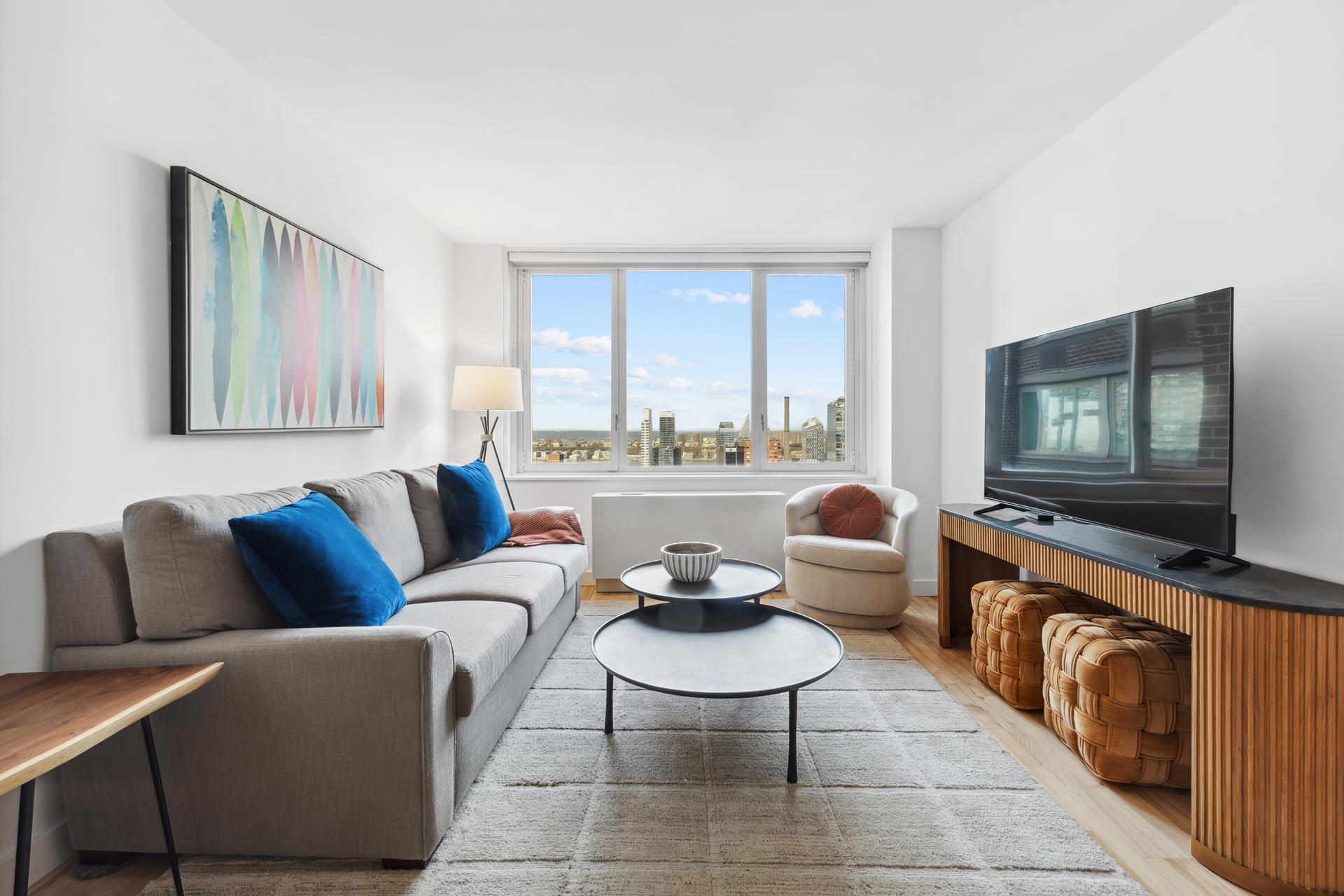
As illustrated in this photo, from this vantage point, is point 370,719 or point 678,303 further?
point 678,303

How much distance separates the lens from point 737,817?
1893mm

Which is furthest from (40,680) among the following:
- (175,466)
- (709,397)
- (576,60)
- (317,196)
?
(709,397)

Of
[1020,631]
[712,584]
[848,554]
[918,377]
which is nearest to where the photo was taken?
[1020,631]

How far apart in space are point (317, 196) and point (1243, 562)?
12.4ft

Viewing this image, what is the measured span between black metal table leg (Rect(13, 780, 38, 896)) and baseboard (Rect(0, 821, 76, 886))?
56 centimetres

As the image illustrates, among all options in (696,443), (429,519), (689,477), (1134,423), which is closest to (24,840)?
(429,519)

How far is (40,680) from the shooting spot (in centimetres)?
151

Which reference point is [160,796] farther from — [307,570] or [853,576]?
[853,576]

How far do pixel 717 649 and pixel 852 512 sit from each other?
6.72ft

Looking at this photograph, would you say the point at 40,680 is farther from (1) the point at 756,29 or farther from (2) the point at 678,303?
(2) the point at 678,303

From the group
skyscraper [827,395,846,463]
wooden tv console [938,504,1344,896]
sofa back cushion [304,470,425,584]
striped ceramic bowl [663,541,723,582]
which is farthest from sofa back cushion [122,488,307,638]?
skyscraper [827,395,846,463]

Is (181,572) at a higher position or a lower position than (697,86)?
lower

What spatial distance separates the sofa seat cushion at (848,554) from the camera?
11.7 ft

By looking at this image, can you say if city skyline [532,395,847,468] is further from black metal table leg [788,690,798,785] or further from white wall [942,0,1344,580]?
black metal table leg [788,690,798,785]
